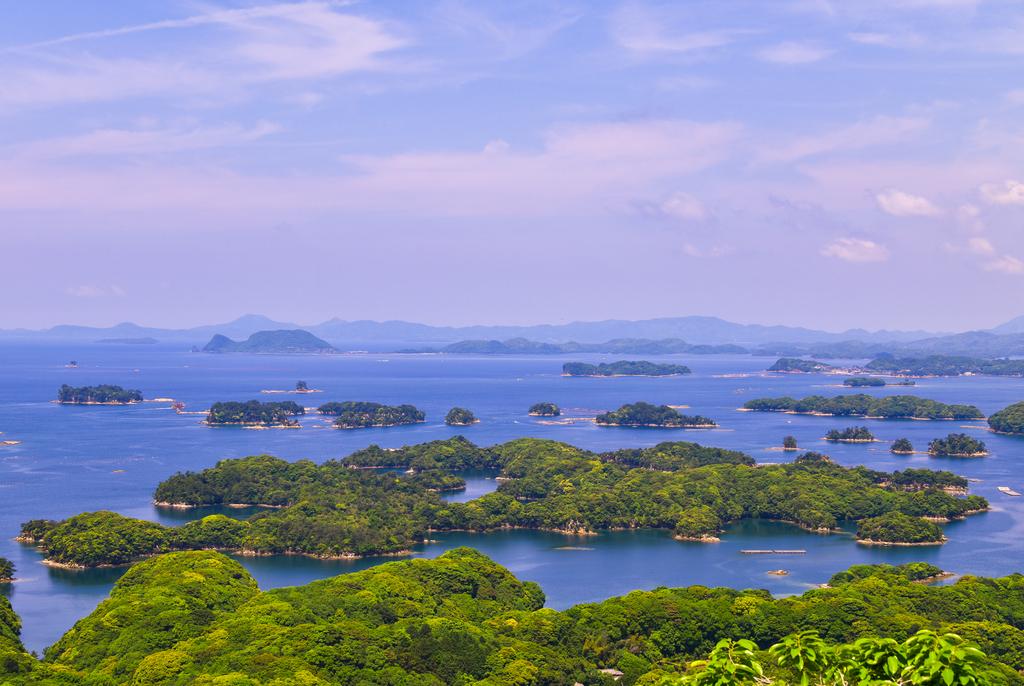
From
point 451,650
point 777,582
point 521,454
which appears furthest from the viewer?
point 521,454

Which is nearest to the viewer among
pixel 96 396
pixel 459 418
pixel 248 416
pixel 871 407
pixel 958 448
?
pixel 958 448

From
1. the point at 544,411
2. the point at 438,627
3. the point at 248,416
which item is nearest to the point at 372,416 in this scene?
the point at 248,416

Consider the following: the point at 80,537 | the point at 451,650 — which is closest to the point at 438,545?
the point at 80,537

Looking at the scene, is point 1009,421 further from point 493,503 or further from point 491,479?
point 493,503

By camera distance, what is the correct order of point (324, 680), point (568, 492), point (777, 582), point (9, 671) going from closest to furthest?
point (9, 671), point (324, 680), point (777, 582), point (568, 492)

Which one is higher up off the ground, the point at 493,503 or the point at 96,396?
the point at 96,396

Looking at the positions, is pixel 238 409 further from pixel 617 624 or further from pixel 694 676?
pixel 694 676

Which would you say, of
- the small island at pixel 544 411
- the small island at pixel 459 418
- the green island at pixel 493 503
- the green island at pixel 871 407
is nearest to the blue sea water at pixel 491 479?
the green island at pixel 493 503
